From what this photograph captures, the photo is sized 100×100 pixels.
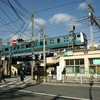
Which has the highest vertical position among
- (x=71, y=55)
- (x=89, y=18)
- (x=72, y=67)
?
(x=89, y=18)

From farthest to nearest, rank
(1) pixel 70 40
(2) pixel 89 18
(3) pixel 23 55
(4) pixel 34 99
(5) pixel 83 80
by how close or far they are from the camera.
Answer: (3) pixel 23 55 < (1) pixel 70 40 < (2) pixel 89 18 < (5) pixel 83 80 < (4) pixel 34 99

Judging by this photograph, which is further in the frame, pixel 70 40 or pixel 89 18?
pixel 70 40

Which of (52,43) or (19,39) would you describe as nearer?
(19,39)

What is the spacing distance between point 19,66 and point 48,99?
136ft

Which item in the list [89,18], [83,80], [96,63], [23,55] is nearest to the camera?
[83,80]

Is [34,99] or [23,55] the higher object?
[23,55]

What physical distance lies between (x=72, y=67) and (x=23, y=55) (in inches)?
763

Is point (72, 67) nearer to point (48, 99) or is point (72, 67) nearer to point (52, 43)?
point (52, 43)

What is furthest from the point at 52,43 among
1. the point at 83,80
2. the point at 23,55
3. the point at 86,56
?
the point at 83,80

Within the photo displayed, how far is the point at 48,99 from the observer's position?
10.5m

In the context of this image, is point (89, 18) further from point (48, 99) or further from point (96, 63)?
point (48, 99)

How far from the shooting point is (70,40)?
137 feet

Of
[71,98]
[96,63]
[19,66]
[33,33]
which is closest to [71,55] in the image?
[96,63]

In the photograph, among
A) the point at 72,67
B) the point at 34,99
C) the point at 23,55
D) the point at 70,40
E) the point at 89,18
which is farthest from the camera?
the point at 23,55
